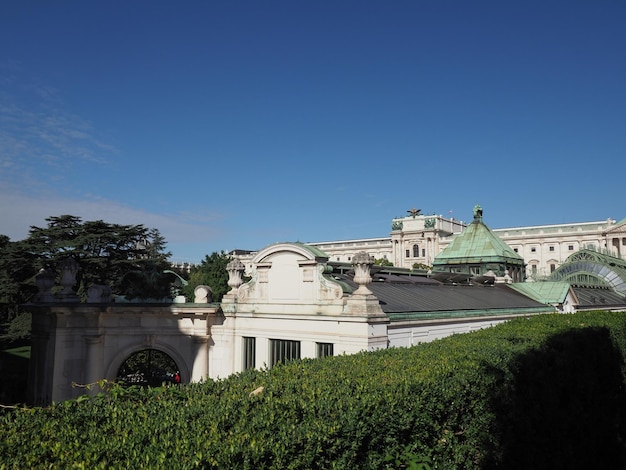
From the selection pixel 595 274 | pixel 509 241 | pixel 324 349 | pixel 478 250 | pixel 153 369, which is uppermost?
pixel 509 241

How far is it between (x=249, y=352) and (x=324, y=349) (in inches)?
133

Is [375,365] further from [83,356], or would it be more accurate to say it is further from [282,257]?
[83,356]

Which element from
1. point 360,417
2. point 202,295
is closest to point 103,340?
point 202,295

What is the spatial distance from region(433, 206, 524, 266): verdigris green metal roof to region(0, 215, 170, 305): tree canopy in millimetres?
26535

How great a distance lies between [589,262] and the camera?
38.2 meters

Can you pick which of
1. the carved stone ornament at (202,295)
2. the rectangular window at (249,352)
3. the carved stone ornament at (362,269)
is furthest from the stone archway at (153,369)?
the carved stone ornament at (362,269)

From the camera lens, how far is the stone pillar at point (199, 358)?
19.5 meters

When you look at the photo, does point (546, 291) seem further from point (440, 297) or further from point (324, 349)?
point (324, 349)

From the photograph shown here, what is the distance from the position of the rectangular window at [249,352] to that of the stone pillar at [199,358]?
145cm

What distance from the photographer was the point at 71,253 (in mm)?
50156

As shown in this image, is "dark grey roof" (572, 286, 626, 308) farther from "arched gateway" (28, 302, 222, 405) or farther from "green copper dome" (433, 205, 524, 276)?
"arched gateway" (28, 302, 222, 405)

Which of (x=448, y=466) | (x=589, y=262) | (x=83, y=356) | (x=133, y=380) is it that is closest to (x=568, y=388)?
(x=448, y=466)

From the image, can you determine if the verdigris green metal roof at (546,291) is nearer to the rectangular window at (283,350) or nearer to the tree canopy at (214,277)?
the rectangular window at (283,350)

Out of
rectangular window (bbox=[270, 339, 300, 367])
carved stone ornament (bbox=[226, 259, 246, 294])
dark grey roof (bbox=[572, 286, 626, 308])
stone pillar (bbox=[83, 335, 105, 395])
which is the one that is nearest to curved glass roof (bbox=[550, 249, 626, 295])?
dark grey roof (bbox=[572, 286, 626, 308])
